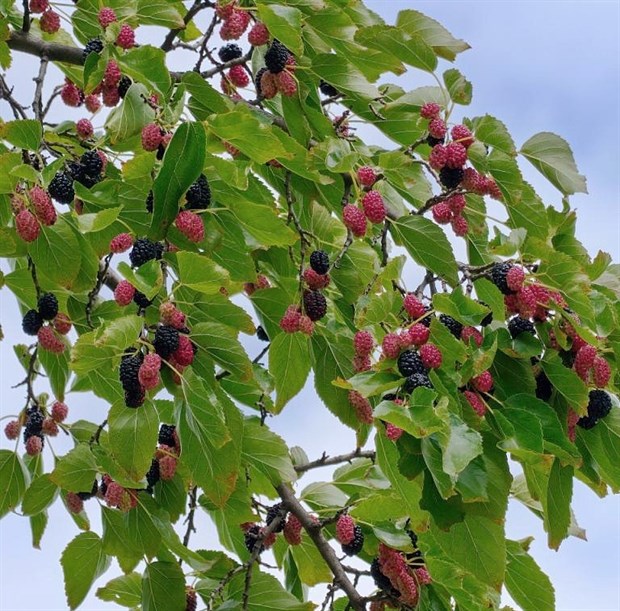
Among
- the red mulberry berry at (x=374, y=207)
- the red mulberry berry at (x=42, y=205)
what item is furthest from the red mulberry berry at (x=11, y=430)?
the red mulberry berry at (x=374, y=207)

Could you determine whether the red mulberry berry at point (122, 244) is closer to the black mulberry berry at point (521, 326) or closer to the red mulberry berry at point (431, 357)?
the red mulberry berry at point (431, 357)

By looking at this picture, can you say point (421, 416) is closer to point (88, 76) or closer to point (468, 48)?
point (88, 76)

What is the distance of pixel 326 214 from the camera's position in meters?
2.28

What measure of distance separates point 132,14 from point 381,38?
58 cm

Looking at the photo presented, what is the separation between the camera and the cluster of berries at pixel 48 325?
231cm

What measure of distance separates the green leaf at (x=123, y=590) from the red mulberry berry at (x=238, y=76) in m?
1.25

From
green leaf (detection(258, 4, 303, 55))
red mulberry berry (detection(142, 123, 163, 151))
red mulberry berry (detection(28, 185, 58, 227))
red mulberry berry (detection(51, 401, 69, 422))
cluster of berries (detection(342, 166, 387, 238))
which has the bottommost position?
cluster of berries (detection(342, 166, 387, 238))

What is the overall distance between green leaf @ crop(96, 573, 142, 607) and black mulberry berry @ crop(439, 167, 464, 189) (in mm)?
1238

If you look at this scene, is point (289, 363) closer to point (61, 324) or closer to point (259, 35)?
point (61, 324)

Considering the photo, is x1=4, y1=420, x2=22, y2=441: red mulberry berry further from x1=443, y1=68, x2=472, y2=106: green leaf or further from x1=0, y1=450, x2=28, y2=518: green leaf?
x1=443, y1=68, x2=472, y2=106: green leaf

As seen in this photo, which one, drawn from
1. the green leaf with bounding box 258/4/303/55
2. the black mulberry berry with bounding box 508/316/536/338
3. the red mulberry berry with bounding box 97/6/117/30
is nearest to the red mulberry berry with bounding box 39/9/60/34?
the red mulberry berry with bounding box 97/6/117/30

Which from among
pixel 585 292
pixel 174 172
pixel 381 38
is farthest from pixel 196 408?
pixel 381 38

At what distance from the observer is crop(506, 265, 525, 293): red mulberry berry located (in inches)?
66.4

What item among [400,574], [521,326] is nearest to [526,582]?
[400,574]
